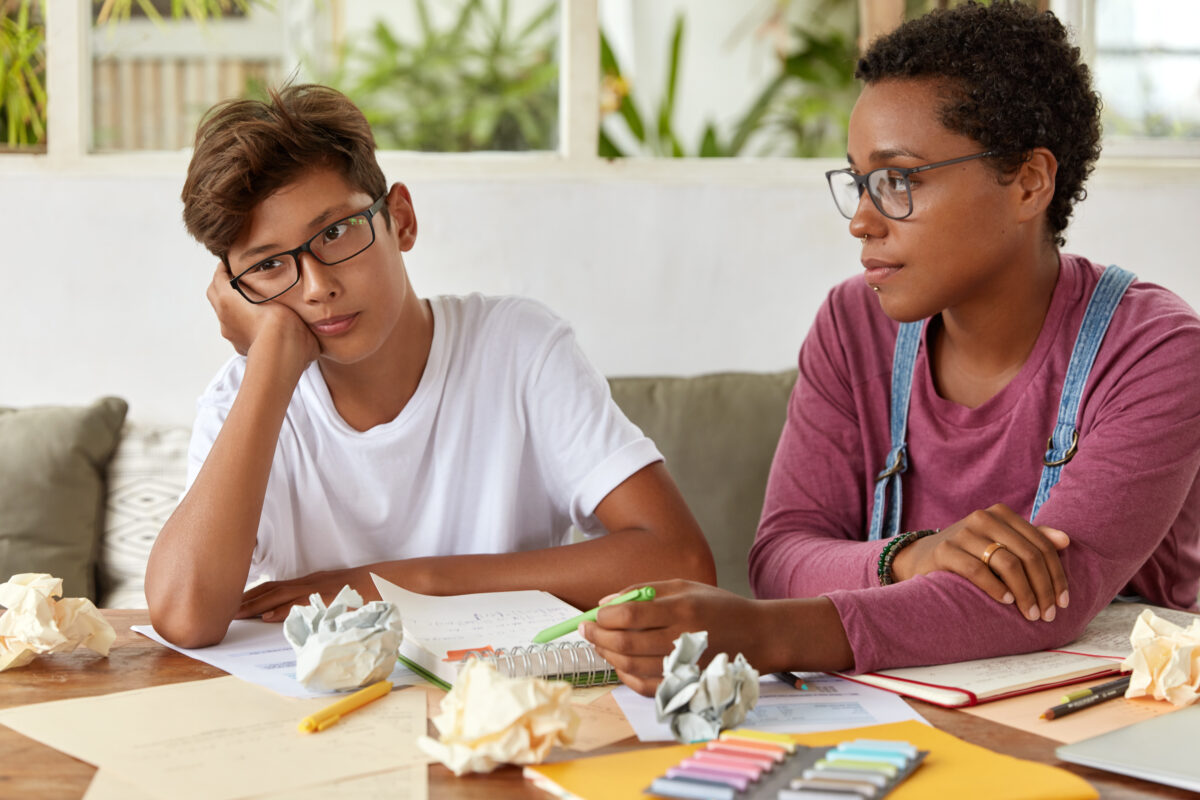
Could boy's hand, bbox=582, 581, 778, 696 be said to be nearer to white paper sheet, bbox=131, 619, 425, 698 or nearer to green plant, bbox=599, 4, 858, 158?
white paper sheet, bbox=131, 619, 425, 698

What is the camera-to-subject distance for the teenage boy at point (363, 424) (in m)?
1.44

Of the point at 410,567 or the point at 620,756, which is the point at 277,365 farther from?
the point at 620,756

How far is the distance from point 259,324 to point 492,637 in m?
0.64

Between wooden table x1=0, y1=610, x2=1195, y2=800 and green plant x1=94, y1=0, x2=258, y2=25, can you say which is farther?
green plant x1=94, y1=0, x2=258, y2=25

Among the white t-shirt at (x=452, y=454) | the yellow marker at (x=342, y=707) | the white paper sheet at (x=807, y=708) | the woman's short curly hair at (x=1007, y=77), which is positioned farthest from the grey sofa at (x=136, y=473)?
the yellow marker at (x=342, y=707)

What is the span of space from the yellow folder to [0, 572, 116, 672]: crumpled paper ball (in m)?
0.56

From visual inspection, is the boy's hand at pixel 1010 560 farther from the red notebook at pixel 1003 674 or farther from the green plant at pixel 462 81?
the green plant at pixel 462 81

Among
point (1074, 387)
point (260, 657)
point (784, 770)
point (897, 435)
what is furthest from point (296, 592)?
point (1074, 387)

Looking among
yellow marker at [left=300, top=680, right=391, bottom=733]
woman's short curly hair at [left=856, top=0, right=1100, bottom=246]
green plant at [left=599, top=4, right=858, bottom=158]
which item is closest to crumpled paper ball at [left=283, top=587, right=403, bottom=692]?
yellow marker at [left=300, top=680, right=391, bottom=733]

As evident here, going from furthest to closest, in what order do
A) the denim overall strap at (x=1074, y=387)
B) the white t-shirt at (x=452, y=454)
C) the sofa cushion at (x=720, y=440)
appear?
the sofa cushion at (x=720, y=440) → the white t-shirt at (x=452, y=454) → the denim overall strap at (x=1074, y=387)

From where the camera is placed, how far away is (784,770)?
0.83 m

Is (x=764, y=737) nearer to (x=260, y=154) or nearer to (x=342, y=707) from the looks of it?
(x=342, y=707)

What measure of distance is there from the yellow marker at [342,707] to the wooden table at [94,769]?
0.13 m

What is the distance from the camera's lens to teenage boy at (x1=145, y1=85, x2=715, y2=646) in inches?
56.7
